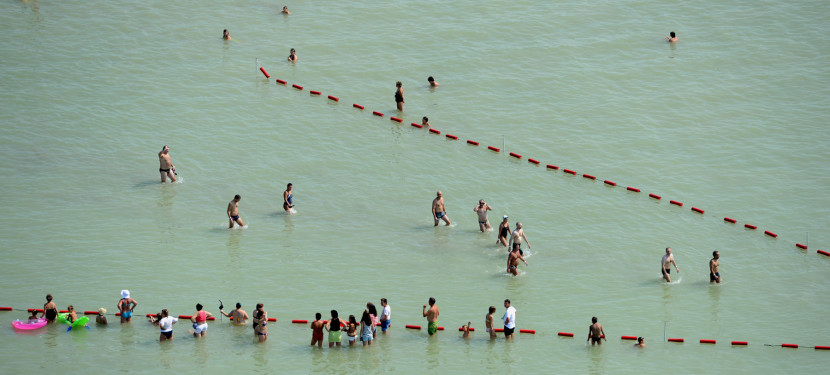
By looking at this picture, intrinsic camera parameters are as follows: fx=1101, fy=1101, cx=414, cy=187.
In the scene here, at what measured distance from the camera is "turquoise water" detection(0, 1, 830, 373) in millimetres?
32531

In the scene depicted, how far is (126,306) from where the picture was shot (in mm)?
32312

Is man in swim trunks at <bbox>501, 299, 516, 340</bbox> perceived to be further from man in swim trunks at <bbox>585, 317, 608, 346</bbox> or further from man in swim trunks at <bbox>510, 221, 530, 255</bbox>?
man in swim trunks at <bbox>510, 221, 530, 255</bbox>

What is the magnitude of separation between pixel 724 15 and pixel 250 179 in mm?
27029

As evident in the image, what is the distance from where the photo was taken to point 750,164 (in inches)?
1722

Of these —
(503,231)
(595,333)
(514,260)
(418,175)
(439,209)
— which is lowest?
(595,333)

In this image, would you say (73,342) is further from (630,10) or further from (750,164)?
(630,10)

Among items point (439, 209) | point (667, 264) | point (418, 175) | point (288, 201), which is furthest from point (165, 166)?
point (667, 264)

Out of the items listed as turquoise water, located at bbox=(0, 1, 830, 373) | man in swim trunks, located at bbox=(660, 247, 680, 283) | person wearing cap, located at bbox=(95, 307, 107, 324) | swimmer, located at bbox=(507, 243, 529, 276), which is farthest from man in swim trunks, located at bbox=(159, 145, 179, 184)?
man in swim trunks, located at bbox=(660, 247, 680, 283)

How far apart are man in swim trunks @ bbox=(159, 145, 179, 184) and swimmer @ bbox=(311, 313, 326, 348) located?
12291mm

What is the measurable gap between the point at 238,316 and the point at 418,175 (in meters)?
12.4

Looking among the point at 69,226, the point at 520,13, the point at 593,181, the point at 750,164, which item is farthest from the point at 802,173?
the point at 69,226

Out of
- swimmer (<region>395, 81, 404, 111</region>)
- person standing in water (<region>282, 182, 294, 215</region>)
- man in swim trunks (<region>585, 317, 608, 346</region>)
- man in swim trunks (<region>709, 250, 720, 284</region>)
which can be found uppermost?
swimmer (<region>395, 81, 404, 111</region>)

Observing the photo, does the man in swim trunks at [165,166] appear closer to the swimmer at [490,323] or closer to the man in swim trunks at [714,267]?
the swimmer at [490,323]

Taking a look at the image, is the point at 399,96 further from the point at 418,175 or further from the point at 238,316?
the point at 238,316
